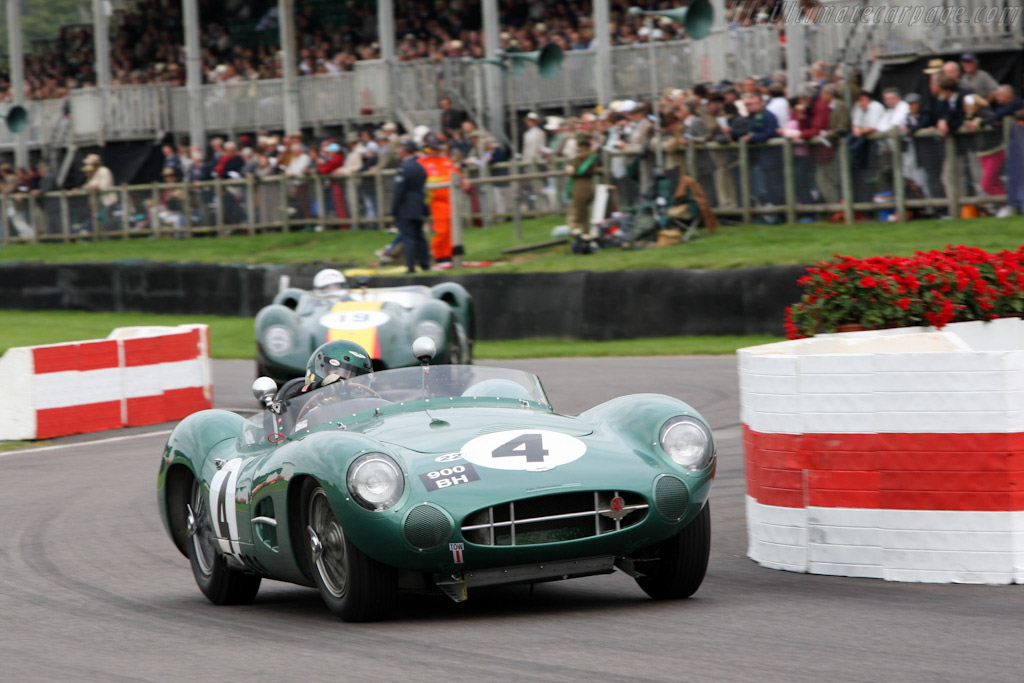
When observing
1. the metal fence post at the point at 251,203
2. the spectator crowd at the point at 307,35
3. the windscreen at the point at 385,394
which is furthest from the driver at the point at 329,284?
the metal fence post at the point at 251,203

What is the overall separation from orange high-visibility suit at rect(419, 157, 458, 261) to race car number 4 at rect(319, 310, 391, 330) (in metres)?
8.61

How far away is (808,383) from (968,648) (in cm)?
167

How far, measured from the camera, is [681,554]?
561 cm

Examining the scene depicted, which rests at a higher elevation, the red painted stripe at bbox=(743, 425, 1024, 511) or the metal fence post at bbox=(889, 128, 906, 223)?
the metal fence post at bbox=(889, 128, 906, 223)

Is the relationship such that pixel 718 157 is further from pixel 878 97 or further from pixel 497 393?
pixel 497 393

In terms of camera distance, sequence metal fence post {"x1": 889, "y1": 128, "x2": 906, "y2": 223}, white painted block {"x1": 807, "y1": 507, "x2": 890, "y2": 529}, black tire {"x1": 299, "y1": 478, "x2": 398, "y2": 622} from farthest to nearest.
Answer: metal fence post {"x1": 889, "y1": 128, "x2": 906, "y2": 223}, white painted block {"x1": 807, "y1": 507, "x2": 890, "y2": 529}, black tire {"x1": 299, "y1": 478, "x2": 398, "y2": 622}

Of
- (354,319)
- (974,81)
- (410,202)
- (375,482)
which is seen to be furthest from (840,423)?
(410,202)

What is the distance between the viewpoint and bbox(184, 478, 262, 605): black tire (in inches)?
257

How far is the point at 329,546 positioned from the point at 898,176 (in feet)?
46.4

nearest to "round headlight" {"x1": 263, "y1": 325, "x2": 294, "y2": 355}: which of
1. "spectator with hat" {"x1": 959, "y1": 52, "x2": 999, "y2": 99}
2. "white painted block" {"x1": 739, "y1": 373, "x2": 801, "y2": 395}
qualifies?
"white painted block" {"x1": 739, "y1": 373, "x2": 801, "y2": 395}

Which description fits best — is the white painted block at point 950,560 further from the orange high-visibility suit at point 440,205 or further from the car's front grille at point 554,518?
the orange high-visibility suit at point 440,205


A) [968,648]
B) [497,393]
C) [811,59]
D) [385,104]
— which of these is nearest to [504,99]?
[385,104]

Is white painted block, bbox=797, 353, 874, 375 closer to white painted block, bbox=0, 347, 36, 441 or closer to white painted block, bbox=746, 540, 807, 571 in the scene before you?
white painted block, bbox=746, 540, 807, 571

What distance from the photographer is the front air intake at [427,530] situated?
5.23m
